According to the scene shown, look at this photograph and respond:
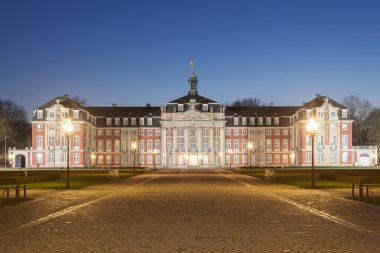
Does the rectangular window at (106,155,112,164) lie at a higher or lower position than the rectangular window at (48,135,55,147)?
lower

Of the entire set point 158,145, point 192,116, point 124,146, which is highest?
Answer: point 192,116

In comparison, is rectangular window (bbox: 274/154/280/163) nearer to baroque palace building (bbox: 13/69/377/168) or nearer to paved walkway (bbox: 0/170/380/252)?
baroque palace building (bbox: 13/69/377/168)

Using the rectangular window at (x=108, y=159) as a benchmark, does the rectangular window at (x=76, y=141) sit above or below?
above

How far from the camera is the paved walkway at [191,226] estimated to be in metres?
11.0

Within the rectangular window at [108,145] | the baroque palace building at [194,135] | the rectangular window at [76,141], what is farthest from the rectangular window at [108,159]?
the rectangular window at [76,141]

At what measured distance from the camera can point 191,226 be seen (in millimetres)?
13969

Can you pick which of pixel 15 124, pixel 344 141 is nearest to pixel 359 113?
pixel 344 141

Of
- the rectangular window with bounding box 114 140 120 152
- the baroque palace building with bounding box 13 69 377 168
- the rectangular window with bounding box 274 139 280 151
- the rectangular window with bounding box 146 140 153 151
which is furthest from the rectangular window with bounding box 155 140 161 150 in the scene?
the rectangular window with bounding box 274 139 280 151

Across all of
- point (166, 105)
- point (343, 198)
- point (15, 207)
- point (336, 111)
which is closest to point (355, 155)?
point (336, 111)

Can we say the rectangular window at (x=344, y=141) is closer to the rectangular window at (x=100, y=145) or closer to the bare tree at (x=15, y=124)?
the rectangular window at (x=100, y=145)

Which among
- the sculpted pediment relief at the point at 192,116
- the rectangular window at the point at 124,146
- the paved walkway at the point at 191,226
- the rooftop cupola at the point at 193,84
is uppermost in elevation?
the rooftop cupola at the point at 193,84

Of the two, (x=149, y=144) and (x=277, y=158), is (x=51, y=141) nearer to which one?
(x=149, y=144)

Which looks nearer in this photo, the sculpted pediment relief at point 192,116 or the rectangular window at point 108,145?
the sculpted pediment relief at point 192,116

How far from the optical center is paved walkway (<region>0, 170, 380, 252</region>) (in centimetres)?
1099
